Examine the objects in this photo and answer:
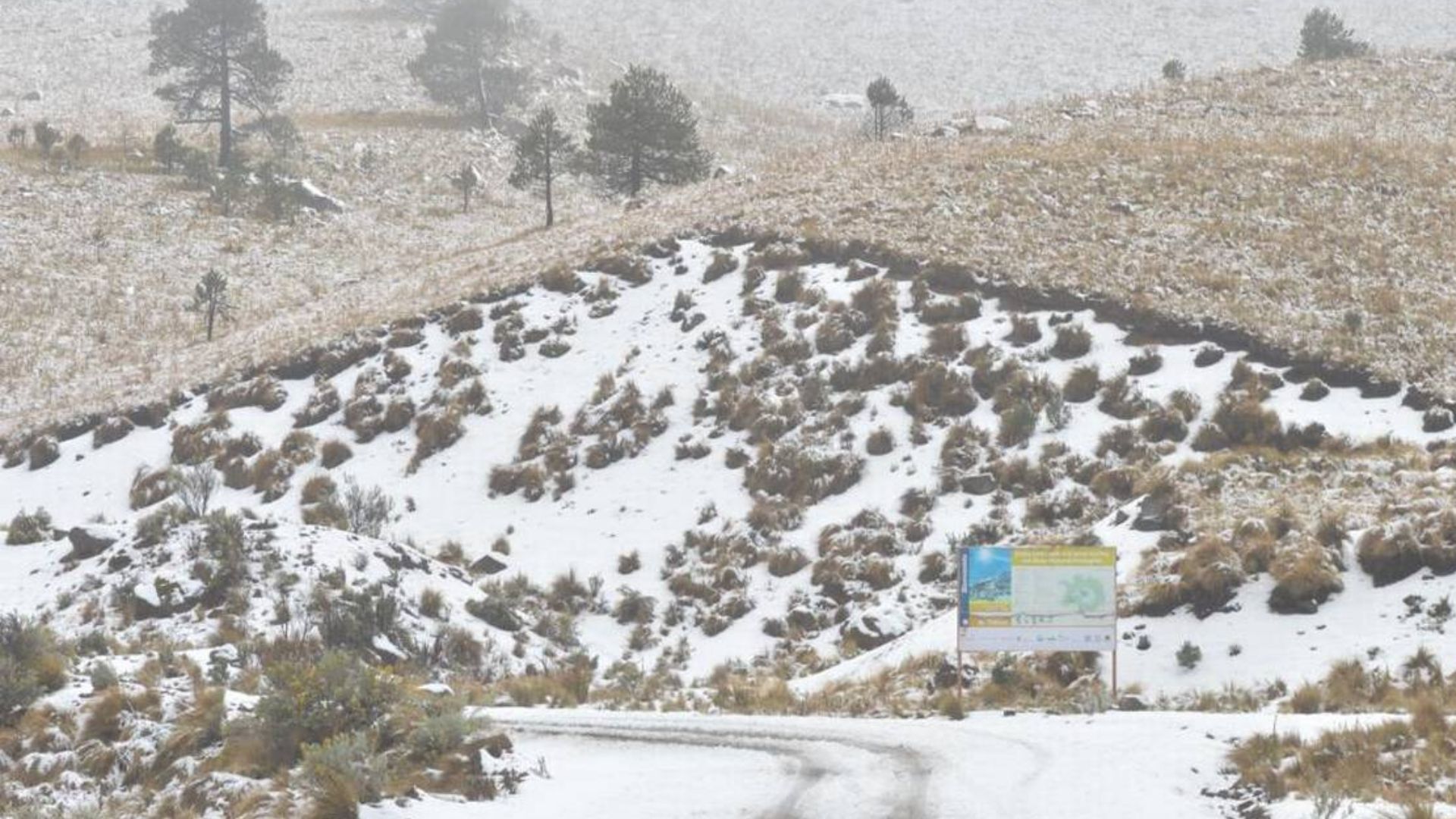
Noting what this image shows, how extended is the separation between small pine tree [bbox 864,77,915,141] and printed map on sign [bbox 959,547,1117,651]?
40.2 m

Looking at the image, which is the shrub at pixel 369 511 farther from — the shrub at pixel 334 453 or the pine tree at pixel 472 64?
the pine tree at pixel 472 64

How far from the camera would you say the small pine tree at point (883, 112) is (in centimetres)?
5531

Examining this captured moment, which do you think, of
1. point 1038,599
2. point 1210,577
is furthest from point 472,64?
point 1038,599

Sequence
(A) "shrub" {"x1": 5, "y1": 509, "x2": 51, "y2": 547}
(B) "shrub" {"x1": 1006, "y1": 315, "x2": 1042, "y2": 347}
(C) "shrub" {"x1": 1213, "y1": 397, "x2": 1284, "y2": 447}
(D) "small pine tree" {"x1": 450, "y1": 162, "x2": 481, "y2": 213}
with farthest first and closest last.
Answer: (D) "small pine tree" {"x1": 450, "y1": 162, "x2": 481, "y2": 213} → (B) "shrub" {"x1": 1006, "y1": 315, "x2": 1042, "y2": 347} → (A) "shrub" {"x1": 5, "y1": 509, "x2": 51, "y2": 547} → (C) "shrub" {"x1": 1213, "y1": 397, "x2": 1284, "y2": 447}

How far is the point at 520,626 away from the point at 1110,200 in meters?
22.9

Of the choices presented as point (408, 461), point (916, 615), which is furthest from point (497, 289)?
point (916, 615)

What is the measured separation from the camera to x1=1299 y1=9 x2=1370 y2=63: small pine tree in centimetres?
6319

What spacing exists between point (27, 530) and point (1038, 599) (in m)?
21.0

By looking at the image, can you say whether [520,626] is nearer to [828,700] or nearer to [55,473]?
[828,700]

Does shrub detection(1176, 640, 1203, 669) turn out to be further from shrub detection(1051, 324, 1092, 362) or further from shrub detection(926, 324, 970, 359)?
shrub detection(926, 324, 970, 359)

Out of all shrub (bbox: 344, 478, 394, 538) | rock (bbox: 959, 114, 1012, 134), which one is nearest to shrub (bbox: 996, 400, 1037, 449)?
shrub (bbox: 344, 478, 394, 538)

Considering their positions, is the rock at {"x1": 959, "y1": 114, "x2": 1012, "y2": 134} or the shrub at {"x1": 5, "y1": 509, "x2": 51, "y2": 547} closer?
the shrub at {"x1": 5, "y1": 509, "x2": 51, "y2": 547}

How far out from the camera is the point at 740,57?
109375 millimetres

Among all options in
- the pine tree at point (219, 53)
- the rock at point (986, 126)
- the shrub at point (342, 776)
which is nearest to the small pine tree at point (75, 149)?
the pine tree at point (219, 53)
